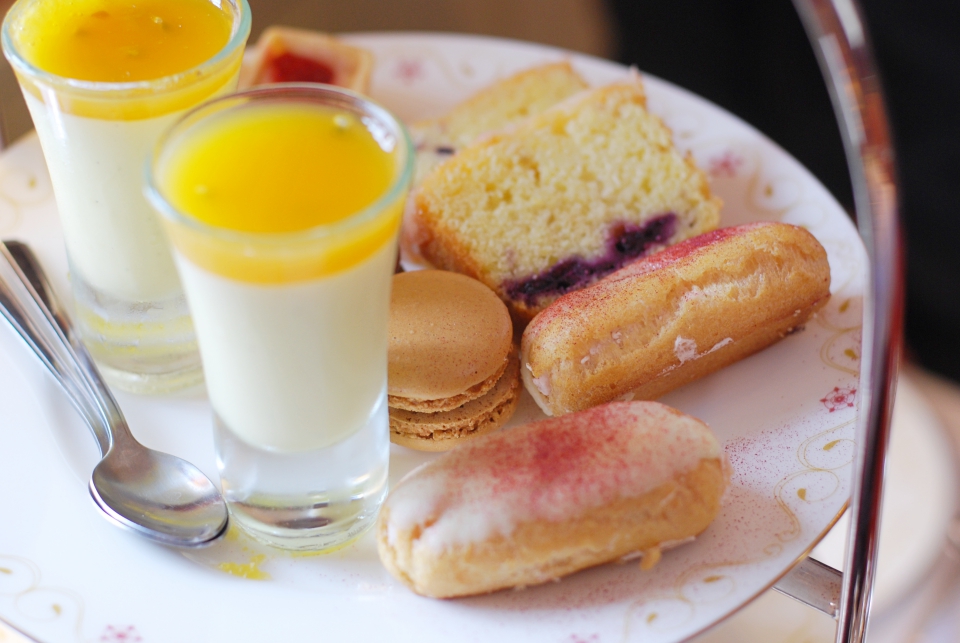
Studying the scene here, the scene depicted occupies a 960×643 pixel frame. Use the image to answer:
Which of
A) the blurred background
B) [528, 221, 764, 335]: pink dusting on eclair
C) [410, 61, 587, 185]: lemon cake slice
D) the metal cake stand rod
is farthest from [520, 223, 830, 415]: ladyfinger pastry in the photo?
the blurred background

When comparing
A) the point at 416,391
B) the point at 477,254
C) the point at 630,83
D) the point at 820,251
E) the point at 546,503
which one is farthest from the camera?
the point at 630,83

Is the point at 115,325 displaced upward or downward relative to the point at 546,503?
downward

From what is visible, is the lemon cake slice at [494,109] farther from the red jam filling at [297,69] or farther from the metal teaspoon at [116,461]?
the metal teaspoon at [116,461]

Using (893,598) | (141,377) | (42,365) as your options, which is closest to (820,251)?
(893,598)

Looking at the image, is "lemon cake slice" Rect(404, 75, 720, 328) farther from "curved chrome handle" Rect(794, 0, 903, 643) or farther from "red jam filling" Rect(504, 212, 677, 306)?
"curved chrome handle" Rect(794, 0, 903, 643)

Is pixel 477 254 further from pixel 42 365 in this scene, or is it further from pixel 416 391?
pixel 42 365
